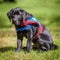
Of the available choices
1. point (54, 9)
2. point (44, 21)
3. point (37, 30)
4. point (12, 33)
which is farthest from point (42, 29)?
point (54, 9)

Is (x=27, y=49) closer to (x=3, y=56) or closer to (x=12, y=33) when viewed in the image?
(x=3, y=56)

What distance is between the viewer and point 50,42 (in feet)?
33.9

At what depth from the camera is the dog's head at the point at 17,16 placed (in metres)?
9.66

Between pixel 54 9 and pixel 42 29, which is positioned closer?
pixel 42 29

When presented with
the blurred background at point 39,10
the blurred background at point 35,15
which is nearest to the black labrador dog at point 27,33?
the blurred background at point 35,15

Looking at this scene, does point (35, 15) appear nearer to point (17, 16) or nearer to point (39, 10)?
point (39, 10)

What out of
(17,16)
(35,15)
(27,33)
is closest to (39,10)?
(35,15)

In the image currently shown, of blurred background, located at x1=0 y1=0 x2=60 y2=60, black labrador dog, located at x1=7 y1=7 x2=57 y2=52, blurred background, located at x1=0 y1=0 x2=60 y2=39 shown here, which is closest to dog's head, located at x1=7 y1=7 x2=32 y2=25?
black labrador dog, located at x1=7 y1=7 x2=57 y2=52

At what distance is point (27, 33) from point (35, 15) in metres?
9.34

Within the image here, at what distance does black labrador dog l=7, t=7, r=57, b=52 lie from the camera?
970 centimetres

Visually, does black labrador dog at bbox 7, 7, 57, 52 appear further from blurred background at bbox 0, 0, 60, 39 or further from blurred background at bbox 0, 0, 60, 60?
blurred background at bbox 0, 0, 60, 39

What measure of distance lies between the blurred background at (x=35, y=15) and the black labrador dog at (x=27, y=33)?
0.27m

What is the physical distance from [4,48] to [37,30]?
1.25m

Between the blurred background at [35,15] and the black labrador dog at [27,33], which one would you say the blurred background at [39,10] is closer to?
the blurred background at [35,15]
